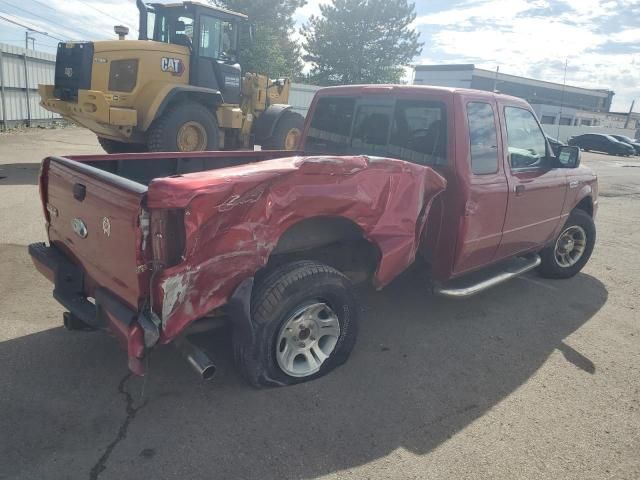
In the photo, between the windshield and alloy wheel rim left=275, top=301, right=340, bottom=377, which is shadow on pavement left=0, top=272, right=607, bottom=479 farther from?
the windshield

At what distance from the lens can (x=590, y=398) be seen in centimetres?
337

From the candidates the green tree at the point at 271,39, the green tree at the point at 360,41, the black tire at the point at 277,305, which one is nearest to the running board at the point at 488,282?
the black tire at the point at 277,305

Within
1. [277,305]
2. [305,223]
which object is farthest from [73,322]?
[305,223]

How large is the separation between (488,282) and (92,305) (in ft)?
10.5

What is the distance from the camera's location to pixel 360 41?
42312 millimetres

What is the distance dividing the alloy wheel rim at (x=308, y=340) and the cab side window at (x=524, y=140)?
91.2 inches

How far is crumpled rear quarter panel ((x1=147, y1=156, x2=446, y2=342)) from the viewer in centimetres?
243

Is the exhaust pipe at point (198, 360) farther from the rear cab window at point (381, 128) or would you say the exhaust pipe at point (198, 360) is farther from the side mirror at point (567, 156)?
the side mirror at point (567, 156)

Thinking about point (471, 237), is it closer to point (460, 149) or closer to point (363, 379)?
point (460, 149)

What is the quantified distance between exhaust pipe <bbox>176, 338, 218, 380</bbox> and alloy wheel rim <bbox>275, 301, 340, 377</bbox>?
0.51 metres

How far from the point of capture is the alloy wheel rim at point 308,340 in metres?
3.13

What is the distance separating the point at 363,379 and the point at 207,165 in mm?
2382

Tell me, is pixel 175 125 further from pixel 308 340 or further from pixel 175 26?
pixel 308 340

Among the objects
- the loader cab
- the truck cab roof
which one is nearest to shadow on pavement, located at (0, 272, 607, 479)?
the truck cab roof
